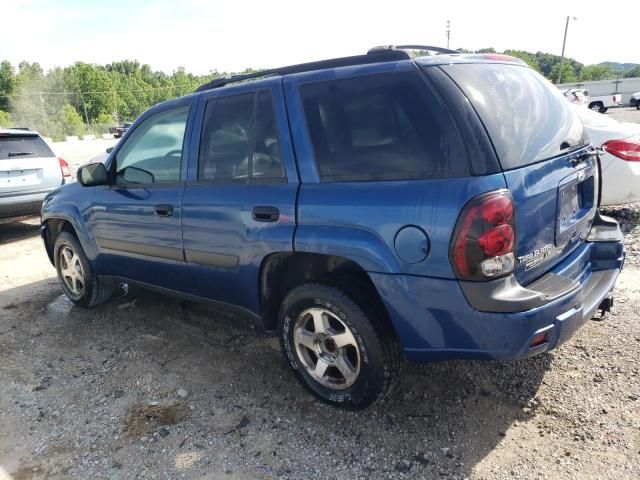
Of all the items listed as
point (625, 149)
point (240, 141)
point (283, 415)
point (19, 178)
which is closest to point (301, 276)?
point (283, 415)

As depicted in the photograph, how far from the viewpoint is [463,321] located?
2.33 meters

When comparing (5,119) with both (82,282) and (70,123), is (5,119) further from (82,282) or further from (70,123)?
(82,282)

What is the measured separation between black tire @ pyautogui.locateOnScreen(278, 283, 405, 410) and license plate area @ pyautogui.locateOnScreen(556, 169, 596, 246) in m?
1.03

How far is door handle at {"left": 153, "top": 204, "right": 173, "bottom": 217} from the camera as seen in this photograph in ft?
11.5

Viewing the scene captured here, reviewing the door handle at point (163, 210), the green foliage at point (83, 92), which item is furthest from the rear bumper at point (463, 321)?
the green foliage at point (83, 92)

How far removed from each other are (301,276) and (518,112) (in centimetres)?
149

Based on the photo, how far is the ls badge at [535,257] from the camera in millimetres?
2382

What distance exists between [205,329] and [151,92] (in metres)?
121

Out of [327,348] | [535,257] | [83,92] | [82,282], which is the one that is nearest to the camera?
[535,257]

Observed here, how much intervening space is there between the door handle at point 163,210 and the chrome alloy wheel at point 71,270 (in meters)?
1.52

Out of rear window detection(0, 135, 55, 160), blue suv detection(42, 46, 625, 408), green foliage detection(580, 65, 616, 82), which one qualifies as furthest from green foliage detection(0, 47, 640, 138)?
blue suv detection(42, 46, 625, 408)

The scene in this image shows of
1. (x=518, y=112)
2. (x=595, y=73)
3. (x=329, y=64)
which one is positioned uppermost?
(x=329, y=64)

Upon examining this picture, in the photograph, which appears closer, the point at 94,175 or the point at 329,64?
the point at 329,64

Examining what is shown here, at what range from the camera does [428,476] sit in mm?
2420
